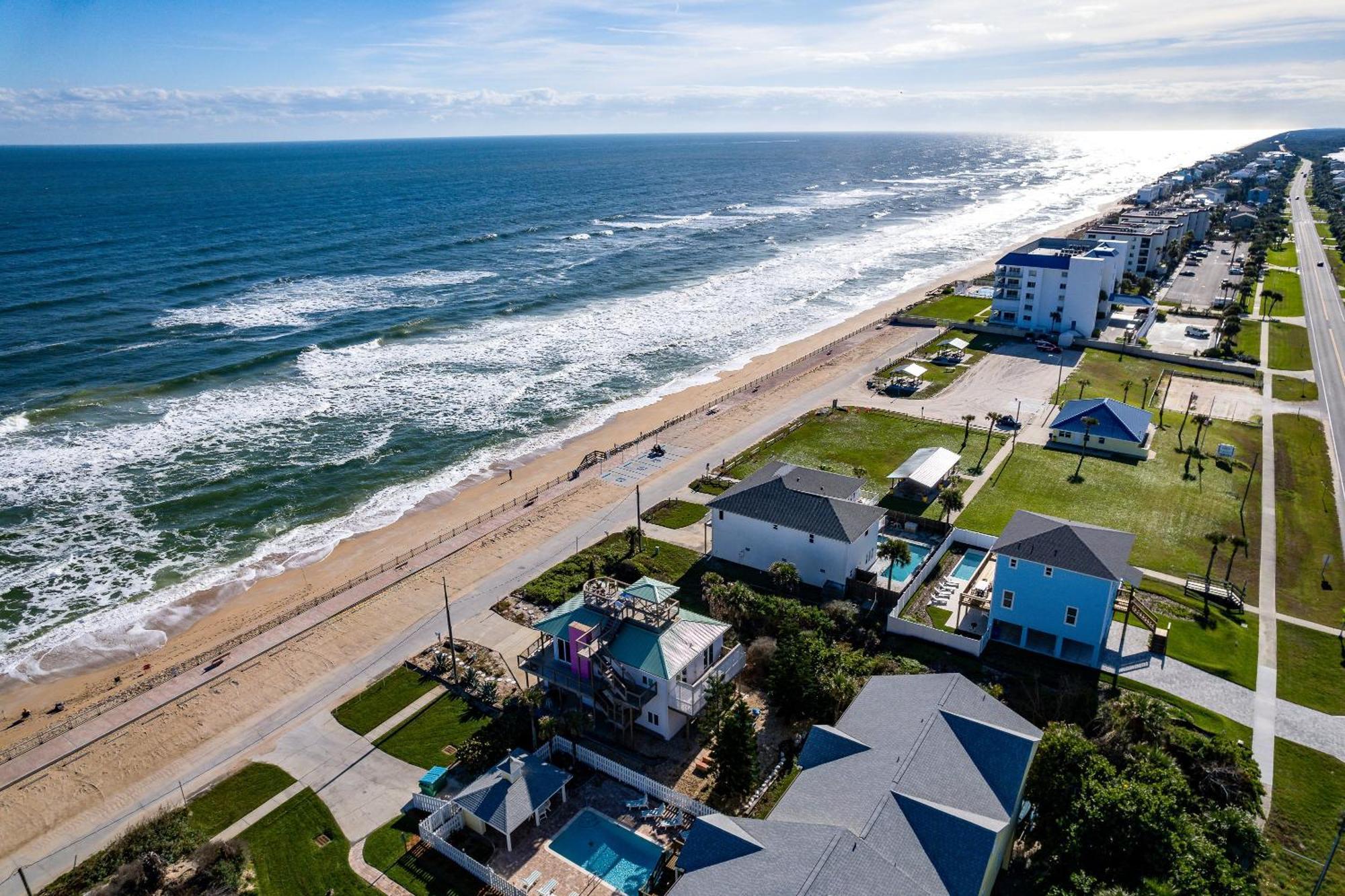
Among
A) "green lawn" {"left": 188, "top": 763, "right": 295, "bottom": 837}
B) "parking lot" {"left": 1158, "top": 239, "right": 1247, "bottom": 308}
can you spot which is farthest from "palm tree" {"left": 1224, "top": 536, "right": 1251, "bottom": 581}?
"parking lot" {"left": 1158, "top": 239, "right": 1247, "bottom": 308}

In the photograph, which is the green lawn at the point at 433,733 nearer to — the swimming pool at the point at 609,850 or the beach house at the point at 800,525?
the swimming pool at the point at 609,850

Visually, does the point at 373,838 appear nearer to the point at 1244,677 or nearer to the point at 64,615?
the point at 64,615

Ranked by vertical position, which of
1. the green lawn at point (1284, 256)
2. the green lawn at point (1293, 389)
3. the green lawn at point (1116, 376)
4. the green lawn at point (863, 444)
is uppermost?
the green lawn at point (1284, 256)

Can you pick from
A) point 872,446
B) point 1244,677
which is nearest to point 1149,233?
point 872,446

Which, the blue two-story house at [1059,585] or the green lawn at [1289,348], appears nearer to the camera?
the blue two-story house at [1059,585]

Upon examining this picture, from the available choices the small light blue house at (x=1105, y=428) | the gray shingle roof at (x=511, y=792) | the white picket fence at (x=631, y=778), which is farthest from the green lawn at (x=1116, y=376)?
the gray shingle roof at (x=511, y=792)

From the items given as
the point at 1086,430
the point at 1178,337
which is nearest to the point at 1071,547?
the point at 1086,430
